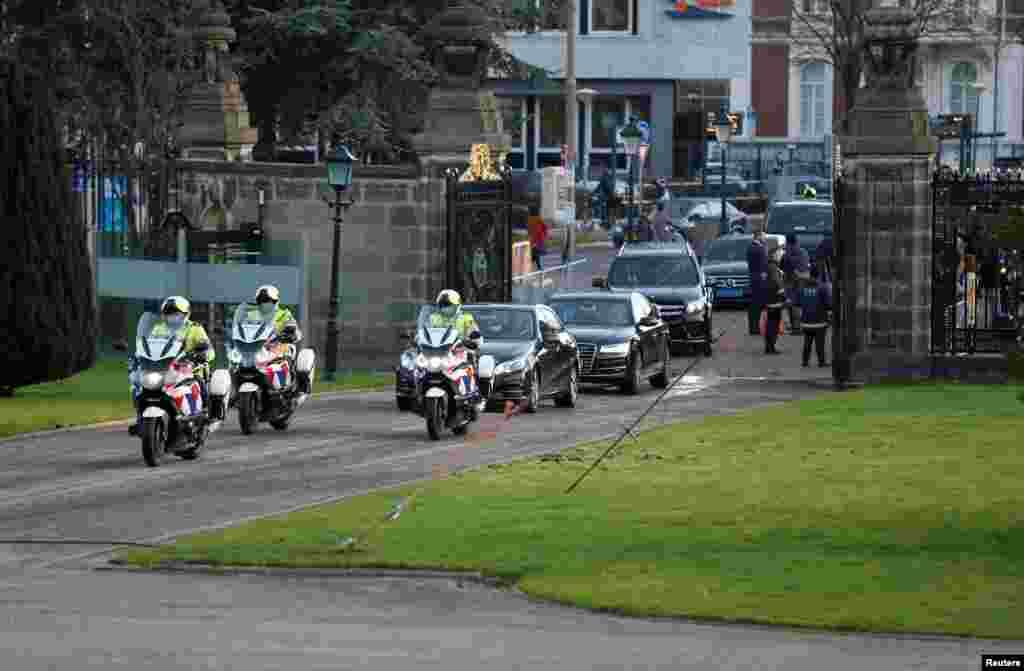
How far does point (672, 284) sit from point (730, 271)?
379 inches

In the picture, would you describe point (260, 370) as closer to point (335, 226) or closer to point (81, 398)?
point (81, 398)

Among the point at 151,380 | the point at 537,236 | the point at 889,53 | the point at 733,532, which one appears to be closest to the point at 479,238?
the point at 889,53

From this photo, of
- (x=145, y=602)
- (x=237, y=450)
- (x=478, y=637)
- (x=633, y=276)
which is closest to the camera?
(x=478, y=637)

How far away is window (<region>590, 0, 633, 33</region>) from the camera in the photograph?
89.1 metres

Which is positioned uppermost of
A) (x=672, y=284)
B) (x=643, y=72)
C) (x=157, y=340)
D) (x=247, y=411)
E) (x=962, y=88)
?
(x=643, y=72)

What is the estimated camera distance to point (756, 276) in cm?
4553

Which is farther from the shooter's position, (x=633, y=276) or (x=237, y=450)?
(x=633, y=276)

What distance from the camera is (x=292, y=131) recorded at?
178ft

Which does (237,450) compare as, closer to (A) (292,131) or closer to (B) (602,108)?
(A) (292,131)

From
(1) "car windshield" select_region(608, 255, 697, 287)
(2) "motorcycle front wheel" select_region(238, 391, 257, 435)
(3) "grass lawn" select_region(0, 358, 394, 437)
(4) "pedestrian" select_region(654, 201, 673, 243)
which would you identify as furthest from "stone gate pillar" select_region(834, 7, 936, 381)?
(4) "pedestrian" select_region(654, 201, 673, 243)

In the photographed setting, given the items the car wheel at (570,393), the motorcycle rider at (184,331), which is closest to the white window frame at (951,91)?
the car wheel at (570,393)

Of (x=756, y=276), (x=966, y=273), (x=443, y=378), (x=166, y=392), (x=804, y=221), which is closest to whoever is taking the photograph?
→ (x=166, y=392)

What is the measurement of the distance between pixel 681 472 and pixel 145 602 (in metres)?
8.74

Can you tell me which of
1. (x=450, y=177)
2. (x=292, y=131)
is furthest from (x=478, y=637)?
(x=292, y=131)
